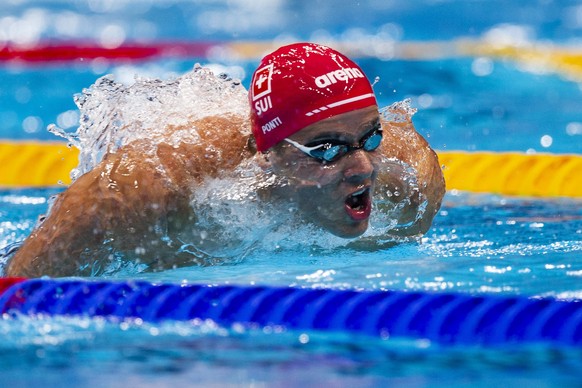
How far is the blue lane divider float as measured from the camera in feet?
8.23

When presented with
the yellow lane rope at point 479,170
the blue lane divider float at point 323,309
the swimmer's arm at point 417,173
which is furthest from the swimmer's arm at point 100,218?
the yellow lane rope at point 479,170

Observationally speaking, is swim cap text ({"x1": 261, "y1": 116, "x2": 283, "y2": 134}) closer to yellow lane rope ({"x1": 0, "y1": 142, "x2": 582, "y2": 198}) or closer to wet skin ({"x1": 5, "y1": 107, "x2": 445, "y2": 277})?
wet skin ({"x1": 5, "y1": 107, "x2": 445, "y2": 277})

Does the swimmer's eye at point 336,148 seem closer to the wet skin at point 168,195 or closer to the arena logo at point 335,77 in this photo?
the wet skin at point 168,195

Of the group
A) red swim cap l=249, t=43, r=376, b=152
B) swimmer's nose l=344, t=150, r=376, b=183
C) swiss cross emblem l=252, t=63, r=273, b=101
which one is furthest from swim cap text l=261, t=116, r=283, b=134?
swimmer's nose l=344, t=150, r=376, b=183

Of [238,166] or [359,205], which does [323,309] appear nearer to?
[359,205]

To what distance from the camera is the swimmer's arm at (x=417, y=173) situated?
136 inches

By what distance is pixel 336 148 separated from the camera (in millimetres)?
3041

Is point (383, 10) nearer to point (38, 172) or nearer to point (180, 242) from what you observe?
point (38, 172)

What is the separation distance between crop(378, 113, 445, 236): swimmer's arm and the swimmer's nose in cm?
38

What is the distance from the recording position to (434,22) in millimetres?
10148

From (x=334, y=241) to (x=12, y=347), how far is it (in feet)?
3.92

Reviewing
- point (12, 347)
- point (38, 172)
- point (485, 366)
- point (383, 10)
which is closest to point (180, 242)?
point (12, 347)

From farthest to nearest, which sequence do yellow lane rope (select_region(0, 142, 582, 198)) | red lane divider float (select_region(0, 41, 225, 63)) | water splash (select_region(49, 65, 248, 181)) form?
1. red lane divider float (select_region(0, 41, 225, 63))
2. yellow lane rope (select_region(0, 142, 582, 198))
3. water splash (select_region(49, 65, 248, 181))

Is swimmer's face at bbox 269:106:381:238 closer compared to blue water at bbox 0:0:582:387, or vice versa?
blue water at bbox 0:0:582:387
